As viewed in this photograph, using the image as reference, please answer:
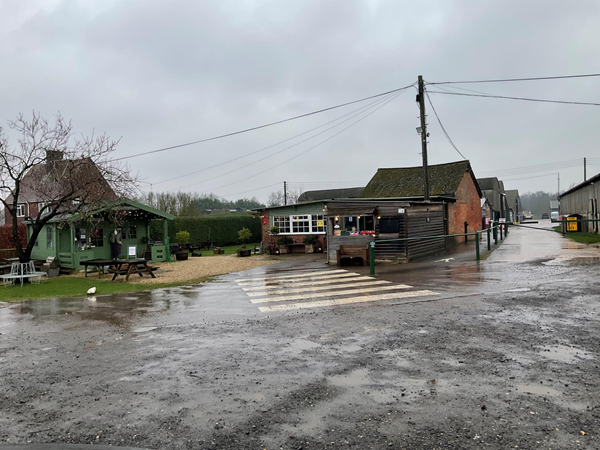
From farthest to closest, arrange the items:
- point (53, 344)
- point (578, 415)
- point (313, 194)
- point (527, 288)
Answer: point (313, 194) < point (527, 288) < point (53, 344) < point (578, 415)

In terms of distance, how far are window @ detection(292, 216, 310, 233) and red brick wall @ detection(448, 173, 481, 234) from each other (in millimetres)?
11208

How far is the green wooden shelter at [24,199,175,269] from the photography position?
20.0 meters

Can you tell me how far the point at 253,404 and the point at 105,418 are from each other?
1427 mm

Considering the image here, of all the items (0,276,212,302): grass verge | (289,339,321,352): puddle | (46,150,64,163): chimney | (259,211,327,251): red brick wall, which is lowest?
(0,276,212,302): grass verge

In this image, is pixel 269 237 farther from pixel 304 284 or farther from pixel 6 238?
pixel 6 238

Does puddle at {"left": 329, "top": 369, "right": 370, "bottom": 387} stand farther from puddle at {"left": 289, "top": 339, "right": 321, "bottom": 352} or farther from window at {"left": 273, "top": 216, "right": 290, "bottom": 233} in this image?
window at {"left": 273, "top": 216, "right": 290, "bottom": 233}

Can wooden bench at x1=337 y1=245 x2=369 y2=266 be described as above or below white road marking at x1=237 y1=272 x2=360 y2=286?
above

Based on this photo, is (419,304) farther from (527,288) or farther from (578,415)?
(578,415)

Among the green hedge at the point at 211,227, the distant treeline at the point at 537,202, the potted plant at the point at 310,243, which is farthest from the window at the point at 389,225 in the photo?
the distant treeline at the point at 537,202

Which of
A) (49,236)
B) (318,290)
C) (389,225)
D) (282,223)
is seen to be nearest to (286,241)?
(282,223)

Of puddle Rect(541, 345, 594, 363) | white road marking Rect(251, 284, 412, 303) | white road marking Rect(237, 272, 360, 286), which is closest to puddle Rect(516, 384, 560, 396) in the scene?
puddle Rect(541, 345, 594, 363)

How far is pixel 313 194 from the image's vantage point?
70.0m

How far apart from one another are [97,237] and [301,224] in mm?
11567

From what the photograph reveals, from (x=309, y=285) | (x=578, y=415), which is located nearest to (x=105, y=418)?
(x=578, y=415)
